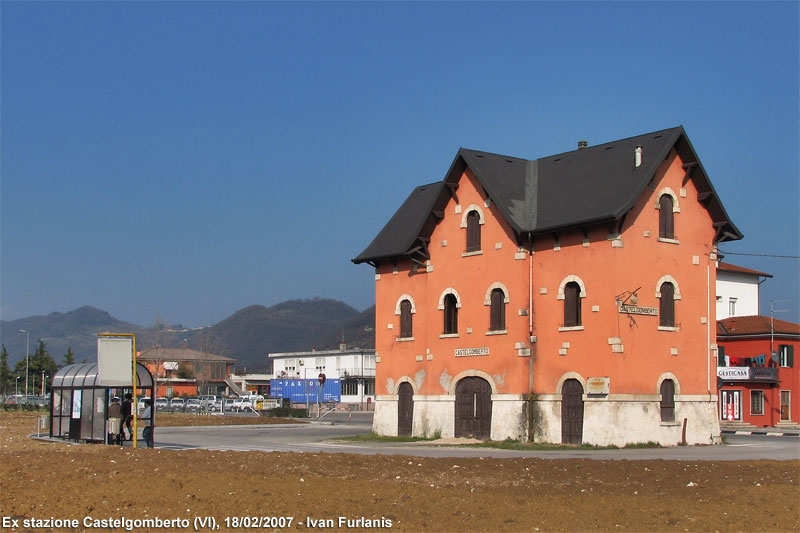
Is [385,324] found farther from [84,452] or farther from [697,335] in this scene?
[84,452]

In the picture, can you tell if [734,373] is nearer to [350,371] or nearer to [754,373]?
[754,373]

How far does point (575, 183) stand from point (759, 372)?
2793 centimetres

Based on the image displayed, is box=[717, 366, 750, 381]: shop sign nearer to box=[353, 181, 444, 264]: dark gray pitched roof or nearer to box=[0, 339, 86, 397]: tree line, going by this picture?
box=[353, 181, 444, 264]: dark gray pitched roof

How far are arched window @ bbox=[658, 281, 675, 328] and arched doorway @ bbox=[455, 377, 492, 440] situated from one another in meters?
7.39

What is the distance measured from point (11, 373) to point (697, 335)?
102845 millimetres

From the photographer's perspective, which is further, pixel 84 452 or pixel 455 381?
pixel 455 381

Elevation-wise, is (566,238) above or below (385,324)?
above

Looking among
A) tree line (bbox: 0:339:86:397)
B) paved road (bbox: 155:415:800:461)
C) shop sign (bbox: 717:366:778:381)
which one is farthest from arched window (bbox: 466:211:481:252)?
tree line (bbox: 0:339:86:397)

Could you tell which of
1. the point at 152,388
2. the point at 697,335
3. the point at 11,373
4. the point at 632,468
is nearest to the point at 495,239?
the point at 697,335

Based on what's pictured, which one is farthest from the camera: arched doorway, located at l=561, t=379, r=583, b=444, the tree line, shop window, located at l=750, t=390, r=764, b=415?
the tree line

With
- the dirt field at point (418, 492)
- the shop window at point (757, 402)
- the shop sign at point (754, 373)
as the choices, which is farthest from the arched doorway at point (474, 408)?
the shop window at point (757, 402)

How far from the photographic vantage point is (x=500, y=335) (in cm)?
3822

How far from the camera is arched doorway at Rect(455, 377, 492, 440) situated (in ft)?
126

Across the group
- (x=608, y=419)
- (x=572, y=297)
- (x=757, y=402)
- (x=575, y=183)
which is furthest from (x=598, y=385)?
(x=757, y=402)
